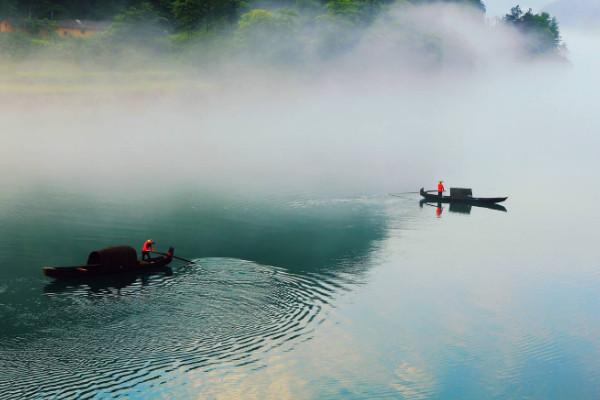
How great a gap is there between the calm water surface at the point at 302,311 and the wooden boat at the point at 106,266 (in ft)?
6.37

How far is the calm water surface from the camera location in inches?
1932

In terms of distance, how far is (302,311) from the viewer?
62.0 meters

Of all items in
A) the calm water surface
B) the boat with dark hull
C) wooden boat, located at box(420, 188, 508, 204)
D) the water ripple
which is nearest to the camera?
the water ripple

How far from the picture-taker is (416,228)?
100188 millimetres

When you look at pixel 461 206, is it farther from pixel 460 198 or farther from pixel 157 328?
pixel 157 328

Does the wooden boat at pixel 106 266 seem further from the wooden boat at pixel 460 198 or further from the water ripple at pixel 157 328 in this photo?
the wooden boat at pixel 460 198

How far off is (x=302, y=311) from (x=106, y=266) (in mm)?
18845

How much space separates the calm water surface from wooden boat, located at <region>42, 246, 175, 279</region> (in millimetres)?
1941

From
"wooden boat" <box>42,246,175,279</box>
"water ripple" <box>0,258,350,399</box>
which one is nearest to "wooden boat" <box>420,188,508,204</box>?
"water ripple" <box>0,258,350,399</box>

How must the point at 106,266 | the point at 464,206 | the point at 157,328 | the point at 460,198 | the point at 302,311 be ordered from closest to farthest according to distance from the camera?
1. the point at 157,328
2. the point at 302,311
3. the point at 106,266
4. the point at 460,198
5. the point at 464,206

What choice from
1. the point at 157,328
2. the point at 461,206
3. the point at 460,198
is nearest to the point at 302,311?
the point at 157,328

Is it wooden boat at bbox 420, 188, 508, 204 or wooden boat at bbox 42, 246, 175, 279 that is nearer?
wooden boat at bbox 42, 246, 175, 279

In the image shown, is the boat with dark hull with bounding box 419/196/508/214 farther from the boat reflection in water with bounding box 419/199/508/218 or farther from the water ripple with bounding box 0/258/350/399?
the water ripple with bounding box 0/258/350/399

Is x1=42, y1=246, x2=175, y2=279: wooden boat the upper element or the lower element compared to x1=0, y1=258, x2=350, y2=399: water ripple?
upper
